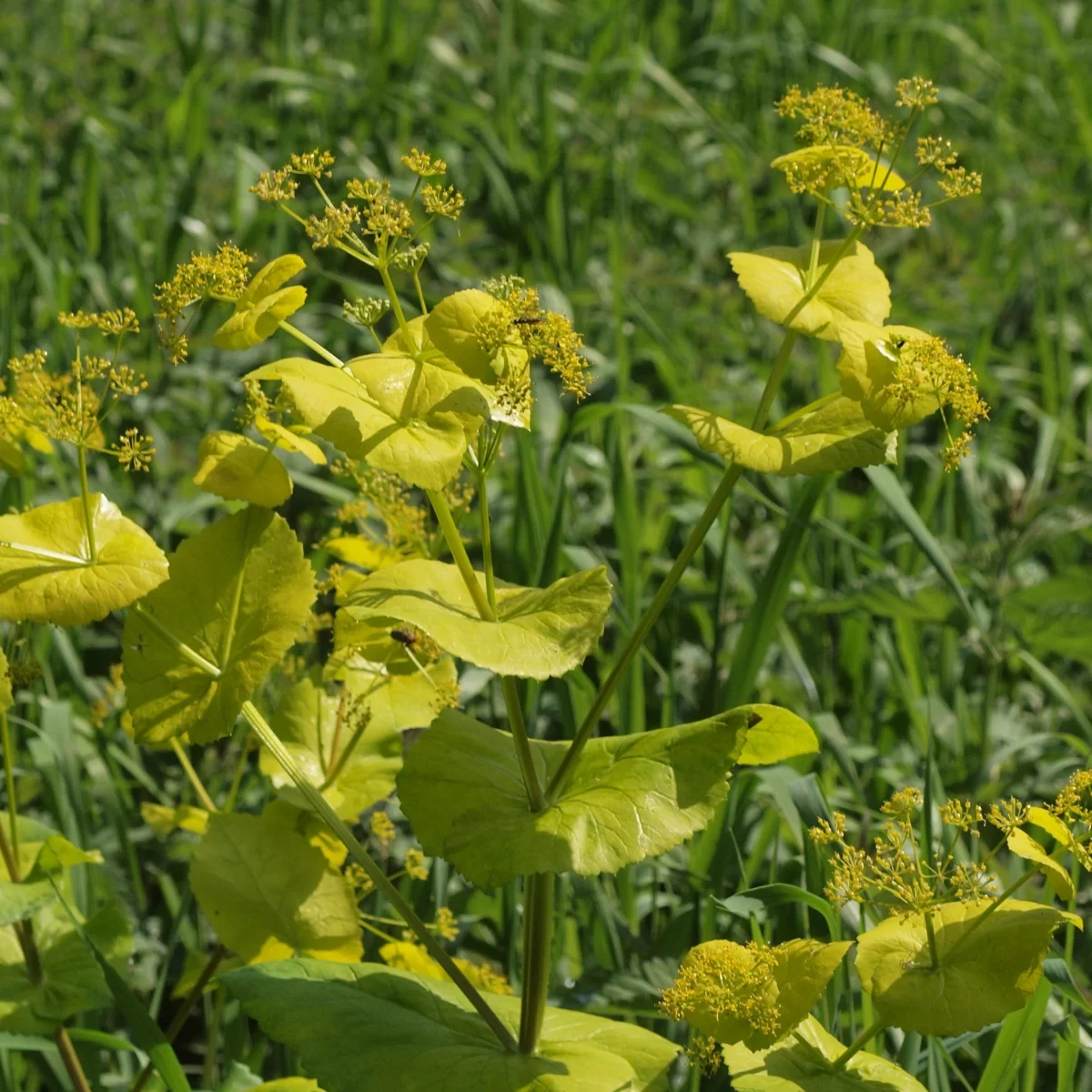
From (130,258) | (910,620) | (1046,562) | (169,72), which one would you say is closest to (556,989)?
(910,620)

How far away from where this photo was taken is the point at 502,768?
1538mm

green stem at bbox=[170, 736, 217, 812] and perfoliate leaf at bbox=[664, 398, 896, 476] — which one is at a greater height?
perfoliate leaf at bbox=[664, 398, 896, 476]

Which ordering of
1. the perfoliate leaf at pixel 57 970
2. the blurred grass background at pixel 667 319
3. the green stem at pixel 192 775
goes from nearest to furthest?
the perfoliate leaf at pixel 57 970 → the green stem at pixel 192 775 → the blurred grass background at pixel 667 319

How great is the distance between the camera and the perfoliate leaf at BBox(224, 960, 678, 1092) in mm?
1422

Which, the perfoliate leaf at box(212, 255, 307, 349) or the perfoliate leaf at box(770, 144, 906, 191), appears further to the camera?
the perfoliate leaf at box(770, 144, 906, 191)

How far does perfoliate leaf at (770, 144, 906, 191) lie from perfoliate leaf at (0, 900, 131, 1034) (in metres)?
1.23

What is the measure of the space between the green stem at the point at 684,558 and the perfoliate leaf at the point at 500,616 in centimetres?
7

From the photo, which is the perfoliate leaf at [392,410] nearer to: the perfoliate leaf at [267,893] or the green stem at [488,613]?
the green stem at [488,613]

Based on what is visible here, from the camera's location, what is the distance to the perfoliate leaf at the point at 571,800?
1356 mm

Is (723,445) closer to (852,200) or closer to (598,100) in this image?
(852,200)

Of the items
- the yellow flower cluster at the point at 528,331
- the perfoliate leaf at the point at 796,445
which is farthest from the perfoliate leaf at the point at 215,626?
the perfoliate leaf at the point at 796,445

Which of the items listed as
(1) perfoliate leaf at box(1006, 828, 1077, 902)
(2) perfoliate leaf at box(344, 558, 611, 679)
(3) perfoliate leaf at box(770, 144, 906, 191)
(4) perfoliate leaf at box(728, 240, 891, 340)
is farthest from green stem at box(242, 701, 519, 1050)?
(3) perfoliate leaf at box(770, 144, 906, 191)

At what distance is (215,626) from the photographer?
1551 mm

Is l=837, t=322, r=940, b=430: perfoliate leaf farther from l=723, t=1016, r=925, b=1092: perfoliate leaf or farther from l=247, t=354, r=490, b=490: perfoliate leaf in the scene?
l=723, t=1016, r=925, b=1092: perfoliate leaf
